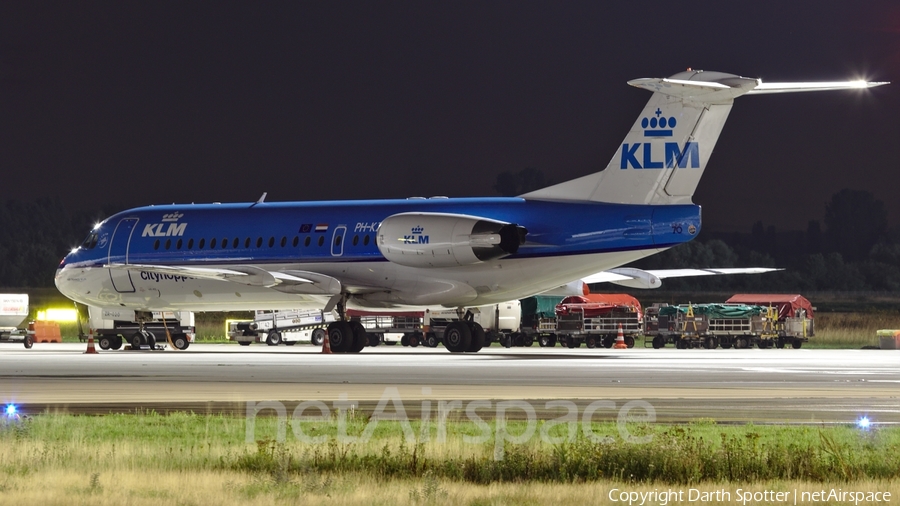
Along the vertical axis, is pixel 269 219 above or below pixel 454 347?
above

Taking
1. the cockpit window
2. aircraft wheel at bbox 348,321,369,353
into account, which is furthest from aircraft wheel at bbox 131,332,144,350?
aircraft wheel at bbox 348,321,369,353

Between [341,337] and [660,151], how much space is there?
11.1 metres

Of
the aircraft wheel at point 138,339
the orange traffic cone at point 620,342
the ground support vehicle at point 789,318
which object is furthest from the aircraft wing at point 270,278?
the ground support vehicle at point 789,318

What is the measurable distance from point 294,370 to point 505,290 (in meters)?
10.5

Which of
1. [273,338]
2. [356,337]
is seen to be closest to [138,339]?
[273,338]

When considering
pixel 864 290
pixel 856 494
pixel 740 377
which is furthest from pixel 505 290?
pixel 864 290

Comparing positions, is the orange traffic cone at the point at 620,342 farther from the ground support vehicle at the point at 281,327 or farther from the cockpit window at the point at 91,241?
the cockpit window at the point at 91,241

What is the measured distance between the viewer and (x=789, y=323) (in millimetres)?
53344

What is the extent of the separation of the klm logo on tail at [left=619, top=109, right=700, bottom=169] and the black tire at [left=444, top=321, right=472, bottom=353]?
787 centimetres

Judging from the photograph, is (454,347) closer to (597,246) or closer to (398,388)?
(597,246)

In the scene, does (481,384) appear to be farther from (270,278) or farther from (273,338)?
(273,338)

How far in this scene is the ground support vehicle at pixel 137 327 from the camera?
46.3m

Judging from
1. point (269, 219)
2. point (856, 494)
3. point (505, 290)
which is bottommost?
point (856, 494)

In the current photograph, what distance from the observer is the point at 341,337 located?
1575 inches
